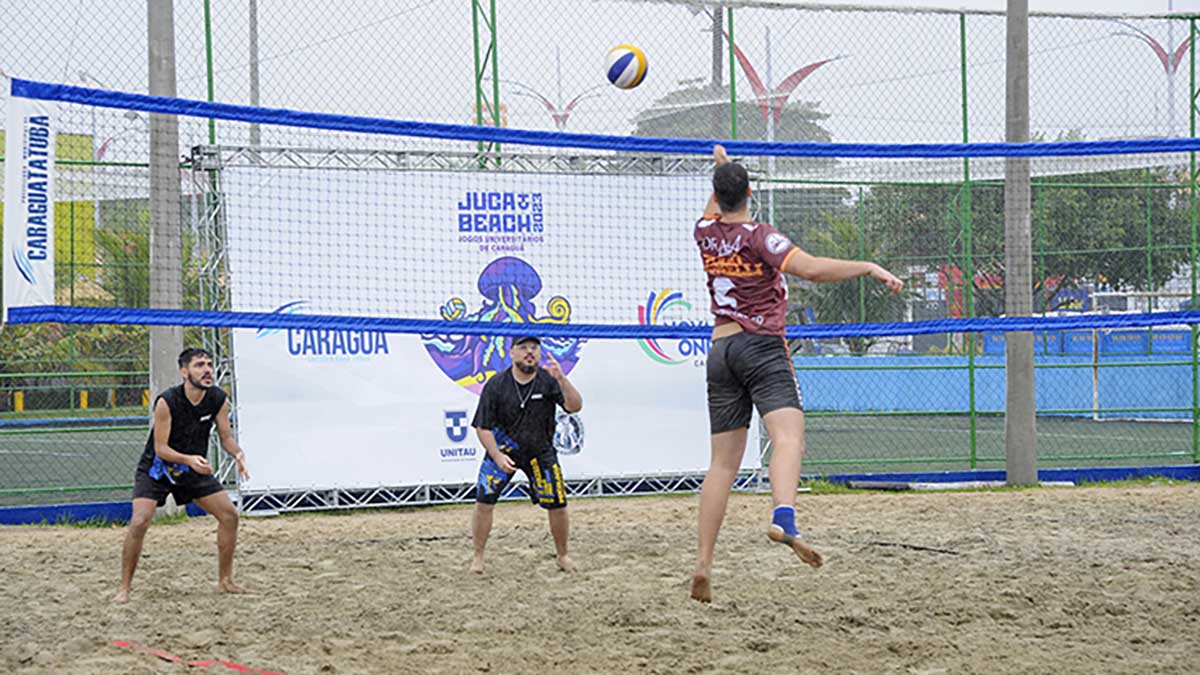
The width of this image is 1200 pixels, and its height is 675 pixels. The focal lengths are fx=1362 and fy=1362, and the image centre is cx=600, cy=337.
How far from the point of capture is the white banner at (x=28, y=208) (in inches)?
247

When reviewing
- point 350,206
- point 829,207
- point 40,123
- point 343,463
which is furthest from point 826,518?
point 40,123

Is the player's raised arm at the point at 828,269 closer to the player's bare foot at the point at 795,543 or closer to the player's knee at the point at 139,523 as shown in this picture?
the player's bare foot at the point at 795,543

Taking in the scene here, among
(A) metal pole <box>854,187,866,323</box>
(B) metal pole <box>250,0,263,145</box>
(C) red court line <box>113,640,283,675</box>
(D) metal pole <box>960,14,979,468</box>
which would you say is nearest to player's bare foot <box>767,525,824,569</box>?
(C) red court line <box>113,640,283,675</box>

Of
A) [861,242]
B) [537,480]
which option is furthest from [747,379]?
[861,242]

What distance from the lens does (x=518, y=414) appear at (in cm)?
862

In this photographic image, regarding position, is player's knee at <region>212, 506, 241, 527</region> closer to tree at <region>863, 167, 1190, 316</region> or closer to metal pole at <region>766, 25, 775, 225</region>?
metal pole at <region>766, 25, 775, 225</region>

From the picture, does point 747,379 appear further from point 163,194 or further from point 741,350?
point 163,194

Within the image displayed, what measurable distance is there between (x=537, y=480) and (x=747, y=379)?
2.97 metres

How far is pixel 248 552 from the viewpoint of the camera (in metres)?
9.41

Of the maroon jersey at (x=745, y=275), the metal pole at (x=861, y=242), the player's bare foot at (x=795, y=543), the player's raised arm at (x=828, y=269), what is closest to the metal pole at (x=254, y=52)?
the metal pole at (x=861, y=242)

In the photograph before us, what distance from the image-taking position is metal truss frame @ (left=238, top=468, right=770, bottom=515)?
36.9 ft

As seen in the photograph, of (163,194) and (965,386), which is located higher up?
(163,194)

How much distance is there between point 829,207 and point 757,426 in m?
4.05

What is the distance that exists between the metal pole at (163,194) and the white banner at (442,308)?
496 millimetres
